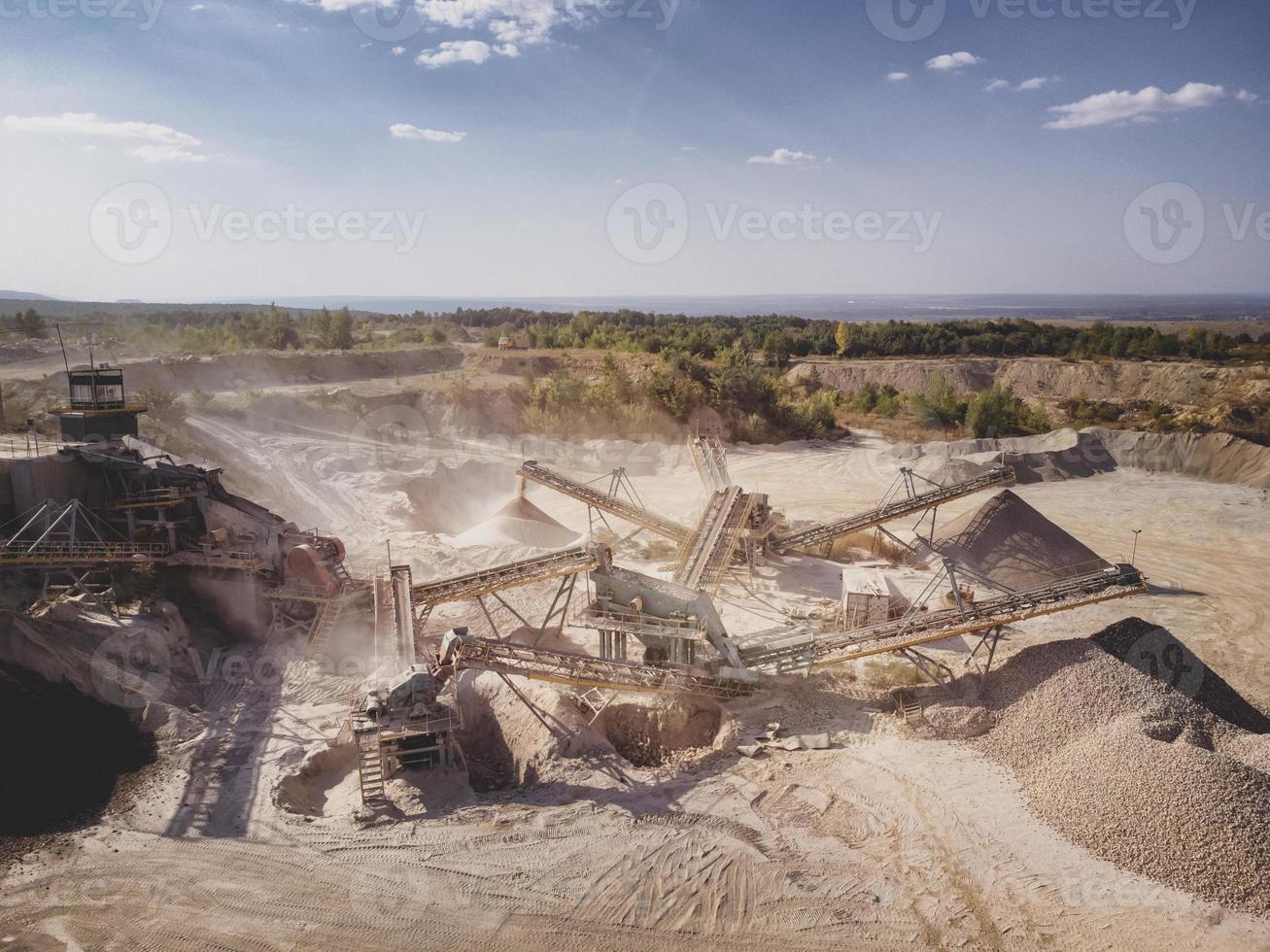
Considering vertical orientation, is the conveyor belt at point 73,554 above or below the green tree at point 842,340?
below

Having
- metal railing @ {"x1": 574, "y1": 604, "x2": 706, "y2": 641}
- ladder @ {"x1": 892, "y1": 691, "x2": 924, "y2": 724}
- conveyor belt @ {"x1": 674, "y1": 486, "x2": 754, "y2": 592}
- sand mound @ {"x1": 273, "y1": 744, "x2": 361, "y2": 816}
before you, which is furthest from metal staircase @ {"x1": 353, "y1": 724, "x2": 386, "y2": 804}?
conveyor belt @ {"x1": 674, "y1": 486, "x2": 754, "y2": 592}

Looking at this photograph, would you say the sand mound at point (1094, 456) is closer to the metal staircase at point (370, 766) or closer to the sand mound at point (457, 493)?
the sand mound at point (457, 493)

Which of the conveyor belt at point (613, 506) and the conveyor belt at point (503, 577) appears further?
the conveyor belt at point (613, 506)

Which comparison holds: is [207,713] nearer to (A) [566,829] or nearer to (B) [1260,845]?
(A) [566,829]

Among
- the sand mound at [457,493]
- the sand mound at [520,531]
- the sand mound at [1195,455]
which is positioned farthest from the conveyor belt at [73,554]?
the sand mound at [1195,455]

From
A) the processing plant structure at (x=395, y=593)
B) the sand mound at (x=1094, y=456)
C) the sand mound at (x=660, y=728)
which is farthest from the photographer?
the sand mound at (x=1094, y=456)

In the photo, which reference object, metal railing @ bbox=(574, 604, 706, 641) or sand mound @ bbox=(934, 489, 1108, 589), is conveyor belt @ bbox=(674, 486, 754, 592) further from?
sand mound @ bbox=(934, 489, 1108, 589)

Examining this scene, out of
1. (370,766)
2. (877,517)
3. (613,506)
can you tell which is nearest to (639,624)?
(370,766)
